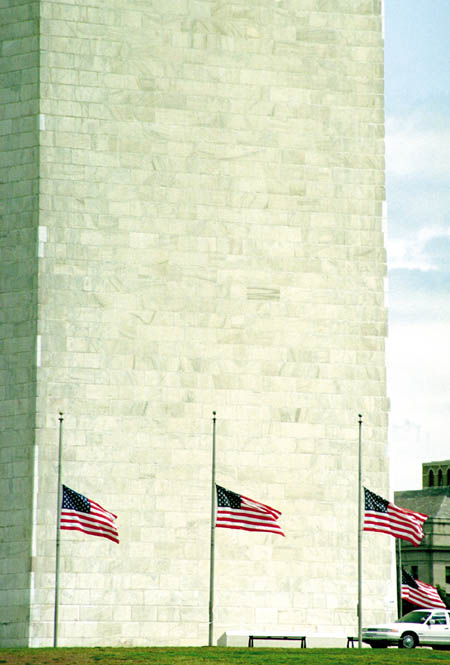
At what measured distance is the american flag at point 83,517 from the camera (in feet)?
158

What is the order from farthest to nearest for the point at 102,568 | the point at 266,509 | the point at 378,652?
the point at 102,568
the point at 266,509
the point at 378,652

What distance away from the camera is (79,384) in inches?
2138

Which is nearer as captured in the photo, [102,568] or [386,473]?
[102,568]

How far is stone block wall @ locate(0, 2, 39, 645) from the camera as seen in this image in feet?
177

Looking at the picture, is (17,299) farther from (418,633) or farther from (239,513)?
(418,633)

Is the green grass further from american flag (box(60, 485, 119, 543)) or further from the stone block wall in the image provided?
the stone block wall

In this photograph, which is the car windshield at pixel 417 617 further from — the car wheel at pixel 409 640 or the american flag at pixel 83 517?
the american flag at pixel 83 517

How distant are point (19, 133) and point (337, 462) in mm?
17378

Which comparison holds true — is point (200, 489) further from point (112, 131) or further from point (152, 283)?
point (112, 131)

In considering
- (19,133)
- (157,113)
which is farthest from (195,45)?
(19,133)

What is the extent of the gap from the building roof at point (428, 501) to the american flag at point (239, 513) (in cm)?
8822

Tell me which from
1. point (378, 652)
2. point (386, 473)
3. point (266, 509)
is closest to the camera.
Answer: point (378, 652)

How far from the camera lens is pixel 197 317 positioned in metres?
55.4

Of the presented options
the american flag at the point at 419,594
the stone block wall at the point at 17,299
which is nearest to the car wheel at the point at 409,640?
the american flag at the point at 419,594
